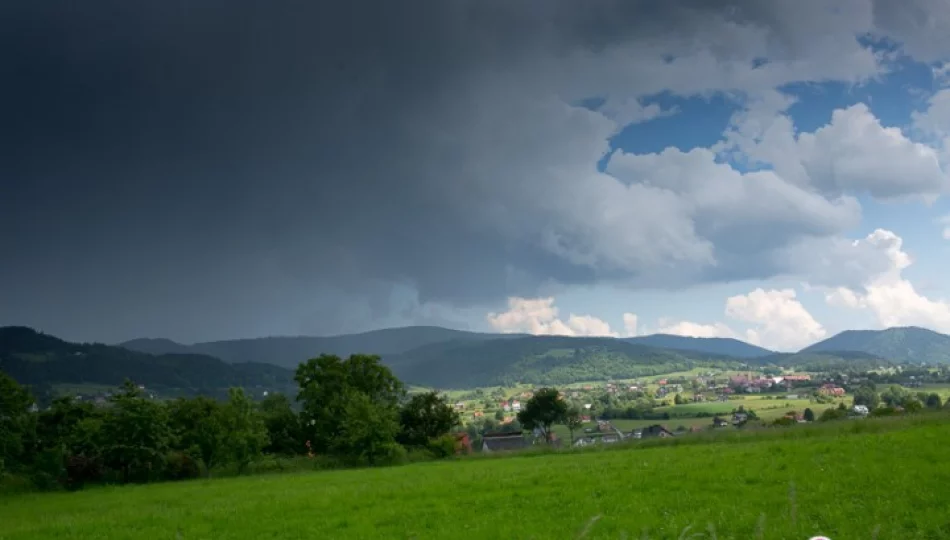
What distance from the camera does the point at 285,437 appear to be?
216 feet

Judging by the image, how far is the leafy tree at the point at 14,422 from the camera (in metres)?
49.8

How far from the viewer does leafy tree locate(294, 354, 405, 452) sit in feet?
212

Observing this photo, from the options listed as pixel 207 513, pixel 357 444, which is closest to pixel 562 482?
pixel 207 513

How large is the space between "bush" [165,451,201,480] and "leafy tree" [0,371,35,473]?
1100 cm

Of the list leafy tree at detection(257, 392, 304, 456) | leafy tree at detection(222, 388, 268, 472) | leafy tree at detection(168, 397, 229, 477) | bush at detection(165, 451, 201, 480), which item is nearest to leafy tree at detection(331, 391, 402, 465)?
leafy tree at detection(222, 388, 268, 472)

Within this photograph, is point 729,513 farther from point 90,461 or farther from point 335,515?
point 90,461

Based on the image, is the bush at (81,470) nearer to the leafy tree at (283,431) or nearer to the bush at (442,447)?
the leafy tree at (283,431)

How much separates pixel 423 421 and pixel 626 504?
181ft

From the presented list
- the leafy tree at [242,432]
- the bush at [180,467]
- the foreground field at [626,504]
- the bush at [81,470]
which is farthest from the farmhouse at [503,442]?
the foreground field at [626,504]

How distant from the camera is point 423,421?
237ft

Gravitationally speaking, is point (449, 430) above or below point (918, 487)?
below

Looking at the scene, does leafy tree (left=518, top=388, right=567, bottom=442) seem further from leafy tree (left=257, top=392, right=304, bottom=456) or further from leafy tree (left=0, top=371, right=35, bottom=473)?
leafy tree (left=0, top=371, right=35, bottom=473)

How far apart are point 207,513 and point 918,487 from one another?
908 inches

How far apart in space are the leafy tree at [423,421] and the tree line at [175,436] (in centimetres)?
553
